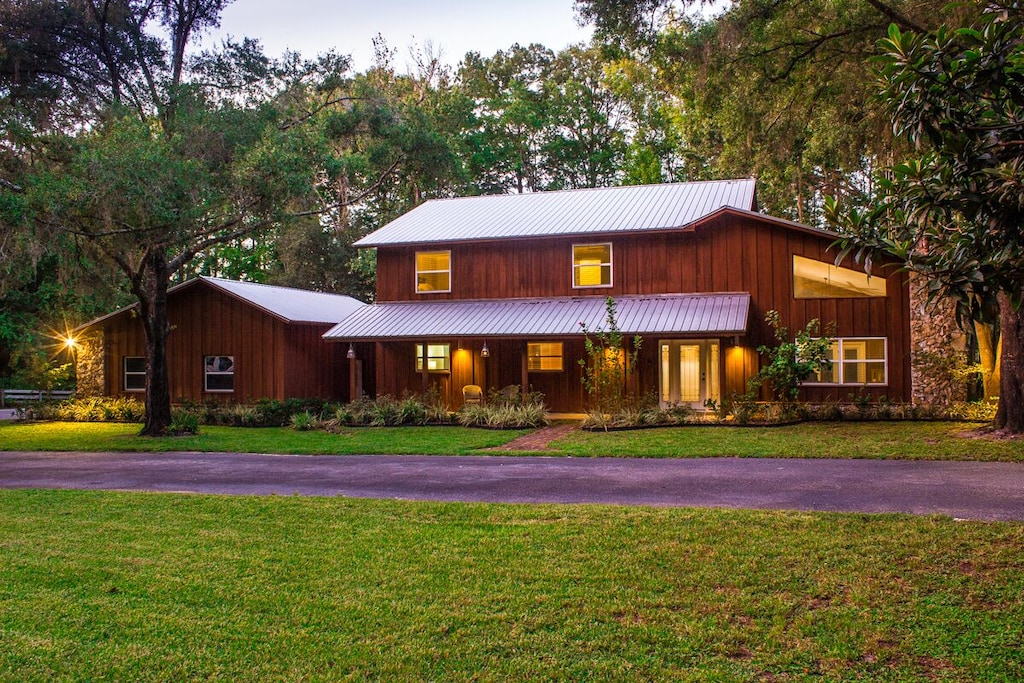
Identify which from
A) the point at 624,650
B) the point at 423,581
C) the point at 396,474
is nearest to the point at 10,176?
the point at 396,474

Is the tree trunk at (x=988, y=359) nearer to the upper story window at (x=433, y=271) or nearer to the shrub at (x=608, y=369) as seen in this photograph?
the shrub at (x=608, y=369)

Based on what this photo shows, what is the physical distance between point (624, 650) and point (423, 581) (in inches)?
69.9

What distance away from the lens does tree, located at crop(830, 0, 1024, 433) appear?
496cm

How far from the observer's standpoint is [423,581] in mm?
5793

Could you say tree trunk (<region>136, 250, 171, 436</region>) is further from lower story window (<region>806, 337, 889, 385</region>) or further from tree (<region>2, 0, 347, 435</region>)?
lower story window (<region>806, 337, 889, 385</region>)

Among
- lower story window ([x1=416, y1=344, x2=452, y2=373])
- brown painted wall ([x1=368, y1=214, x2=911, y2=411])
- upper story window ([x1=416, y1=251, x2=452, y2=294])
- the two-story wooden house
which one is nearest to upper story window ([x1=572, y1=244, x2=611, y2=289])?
the two-story wooden house

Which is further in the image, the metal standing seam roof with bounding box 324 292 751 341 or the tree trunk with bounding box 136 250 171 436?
the metal standing seam roof with bounding box 324 292 751 341

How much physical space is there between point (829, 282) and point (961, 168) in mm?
14717

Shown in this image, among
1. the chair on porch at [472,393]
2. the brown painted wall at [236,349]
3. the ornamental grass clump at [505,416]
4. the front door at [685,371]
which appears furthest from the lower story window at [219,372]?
the front door at [685,371]

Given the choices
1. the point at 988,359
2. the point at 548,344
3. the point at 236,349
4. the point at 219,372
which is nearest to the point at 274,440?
the point at 236,349

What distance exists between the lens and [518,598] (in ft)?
17.6

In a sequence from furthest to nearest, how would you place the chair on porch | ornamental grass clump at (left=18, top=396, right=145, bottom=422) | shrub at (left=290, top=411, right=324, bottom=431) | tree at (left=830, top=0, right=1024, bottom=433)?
ornamental grass clump at (left=18, top=396, right=145, bottom=422)
the chair on porch
shrub at (left=290, top=411, right=324, bottom=431)
tree at (left=830, top=0, right=1024, bottom=433)

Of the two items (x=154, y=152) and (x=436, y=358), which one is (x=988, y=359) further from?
(x=154, y=152)

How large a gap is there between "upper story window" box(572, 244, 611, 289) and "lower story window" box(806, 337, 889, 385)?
5760 mm
